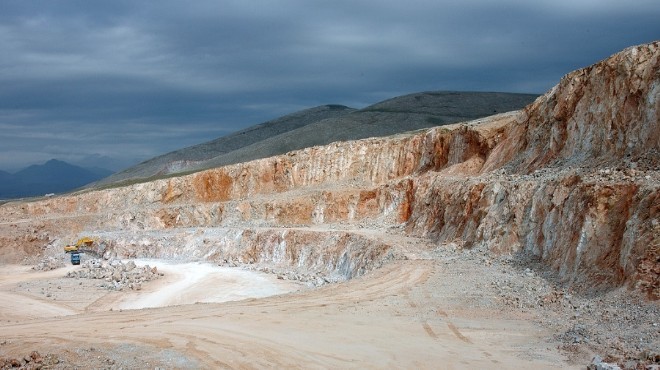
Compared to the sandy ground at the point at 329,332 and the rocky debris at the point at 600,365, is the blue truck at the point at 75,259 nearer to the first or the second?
the sandy ground at the point at 329,332

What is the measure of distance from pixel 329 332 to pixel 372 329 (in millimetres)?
1061

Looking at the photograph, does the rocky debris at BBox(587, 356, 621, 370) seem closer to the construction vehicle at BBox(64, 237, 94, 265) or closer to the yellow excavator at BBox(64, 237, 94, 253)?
the construction vehicle at BBox(64, 237, 94, 265)

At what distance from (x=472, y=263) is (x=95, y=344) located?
44.9ft

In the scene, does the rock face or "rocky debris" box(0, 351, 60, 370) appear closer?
"rocky debris" box(0, 351, 60, 370)

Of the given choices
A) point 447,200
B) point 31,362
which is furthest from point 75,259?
point 31,362

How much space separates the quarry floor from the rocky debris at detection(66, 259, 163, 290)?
1497cm

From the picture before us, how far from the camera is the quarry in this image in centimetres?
1240

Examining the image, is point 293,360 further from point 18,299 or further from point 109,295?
point 18,299

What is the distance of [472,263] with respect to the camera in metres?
21.5

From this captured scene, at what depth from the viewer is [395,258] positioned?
83.1 feet

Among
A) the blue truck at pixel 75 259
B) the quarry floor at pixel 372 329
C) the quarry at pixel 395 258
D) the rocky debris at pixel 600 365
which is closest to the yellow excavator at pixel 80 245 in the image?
the quarry at pixel 395 258

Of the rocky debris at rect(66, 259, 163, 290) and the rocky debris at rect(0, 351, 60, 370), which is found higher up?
the rocky debris at rect(0, 351, 60, 370)

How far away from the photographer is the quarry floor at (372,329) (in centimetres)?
1167

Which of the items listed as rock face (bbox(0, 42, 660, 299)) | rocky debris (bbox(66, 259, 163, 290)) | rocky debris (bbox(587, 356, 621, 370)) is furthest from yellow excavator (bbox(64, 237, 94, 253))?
rocky debris (bbox(587, 356, 621, 370))
